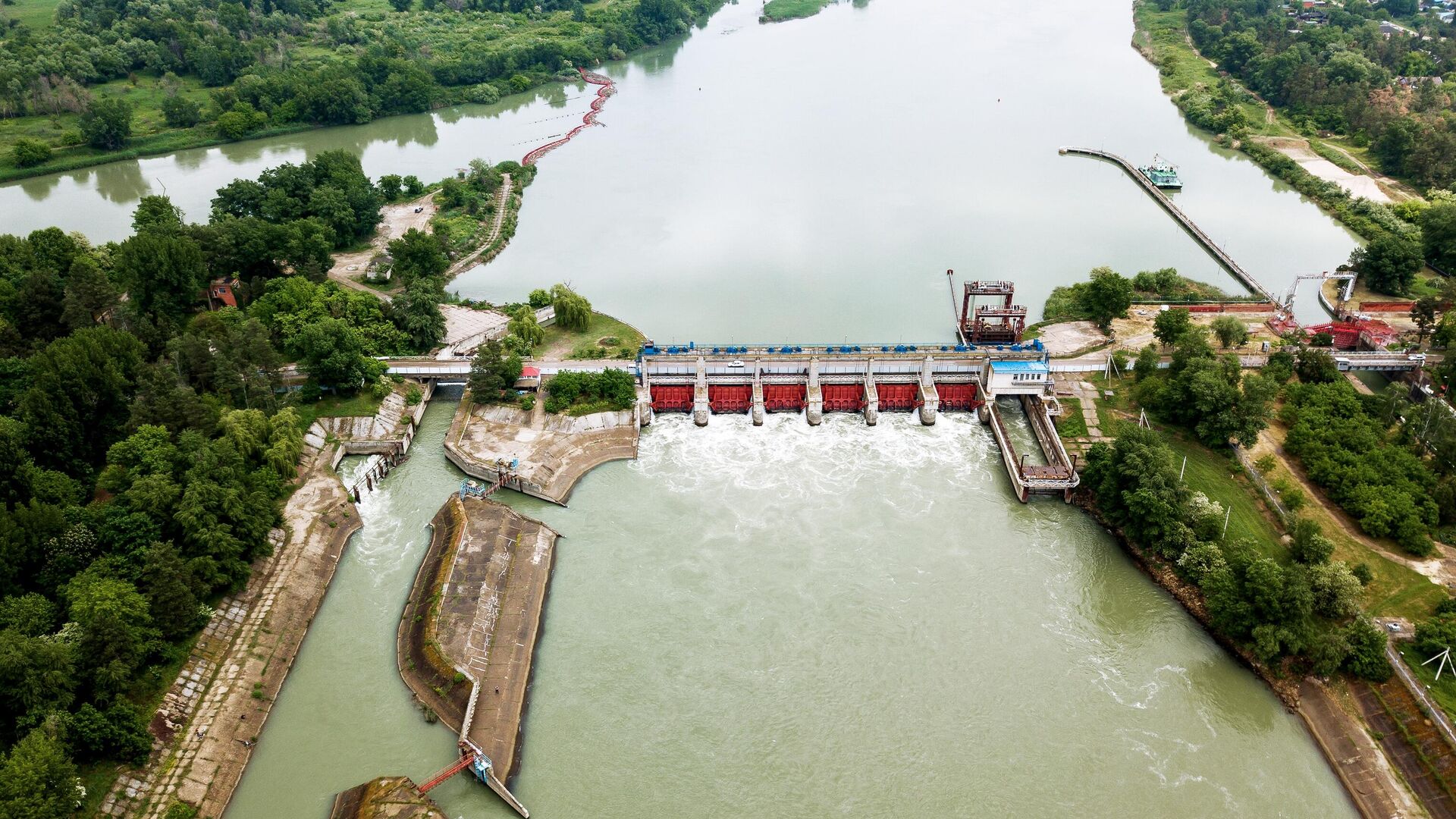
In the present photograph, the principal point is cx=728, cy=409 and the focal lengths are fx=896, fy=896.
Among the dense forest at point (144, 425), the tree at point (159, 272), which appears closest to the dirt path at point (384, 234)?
the dense forest at point (144, 425)

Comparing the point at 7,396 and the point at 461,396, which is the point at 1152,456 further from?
the point at 7,396

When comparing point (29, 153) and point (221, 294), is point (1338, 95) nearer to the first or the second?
point (221, 294)

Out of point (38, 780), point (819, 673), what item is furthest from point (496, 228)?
point (38, 780)

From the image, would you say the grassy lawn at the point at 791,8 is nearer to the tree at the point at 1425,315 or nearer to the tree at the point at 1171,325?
the tree at the point at 1171,325

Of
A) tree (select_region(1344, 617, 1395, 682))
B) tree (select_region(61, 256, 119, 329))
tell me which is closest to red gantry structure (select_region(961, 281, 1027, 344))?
tree (select_region(1344, 617, 1395, 682))

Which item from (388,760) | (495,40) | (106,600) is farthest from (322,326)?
(495,40)
